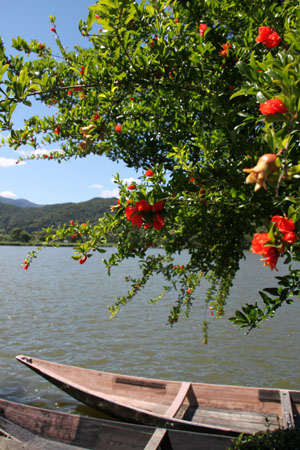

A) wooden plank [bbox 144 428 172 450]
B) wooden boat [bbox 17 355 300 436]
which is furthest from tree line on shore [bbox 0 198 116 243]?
wooden plank [bbox 144 428 172 450]

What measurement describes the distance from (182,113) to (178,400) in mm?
3933

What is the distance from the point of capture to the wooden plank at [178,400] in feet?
15.1

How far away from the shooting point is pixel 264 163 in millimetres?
927

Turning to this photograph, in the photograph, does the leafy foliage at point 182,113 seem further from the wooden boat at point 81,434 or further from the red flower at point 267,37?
the wooden boat at point 81,434

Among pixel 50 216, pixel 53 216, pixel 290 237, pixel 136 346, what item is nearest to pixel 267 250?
pixel 290 237

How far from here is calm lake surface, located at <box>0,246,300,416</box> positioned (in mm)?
7559

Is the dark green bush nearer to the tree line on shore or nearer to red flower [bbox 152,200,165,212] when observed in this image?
red flower [bbox 152,200,165,212]

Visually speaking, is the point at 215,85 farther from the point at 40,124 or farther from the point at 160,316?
the point at 160,316

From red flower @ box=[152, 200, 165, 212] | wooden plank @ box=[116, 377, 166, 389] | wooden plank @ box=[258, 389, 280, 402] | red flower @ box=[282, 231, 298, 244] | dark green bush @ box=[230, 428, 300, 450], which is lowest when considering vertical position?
wooden plank @ box=[116, 377, 166, 389]

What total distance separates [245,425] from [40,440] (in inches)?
98.5

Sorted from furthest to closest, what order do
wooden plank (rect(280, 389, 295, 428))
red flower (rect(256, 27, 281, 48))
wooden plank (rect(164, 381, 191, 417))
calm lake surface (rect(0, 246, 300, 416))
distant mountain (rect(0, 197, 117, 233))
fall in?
distant mountain (rect(0, 197, 117, 233))
calm lake surface (rect(0, 246, 300, 416))
wooden plank (rect(164, 381, 191, 417))
wooden plank (rect(280, 389, 295, 428))
red flower (rect(256, 27, 281, 48))

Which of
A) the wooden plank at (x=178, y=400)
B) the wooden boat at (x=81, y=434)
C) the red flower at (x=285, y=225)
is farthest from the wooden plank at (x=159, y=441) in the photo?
the red flower at (x=285, y=225)

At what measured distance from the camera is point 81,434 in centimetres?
397

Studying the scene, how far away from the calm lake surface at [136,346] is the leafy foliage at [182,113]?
494 cm
